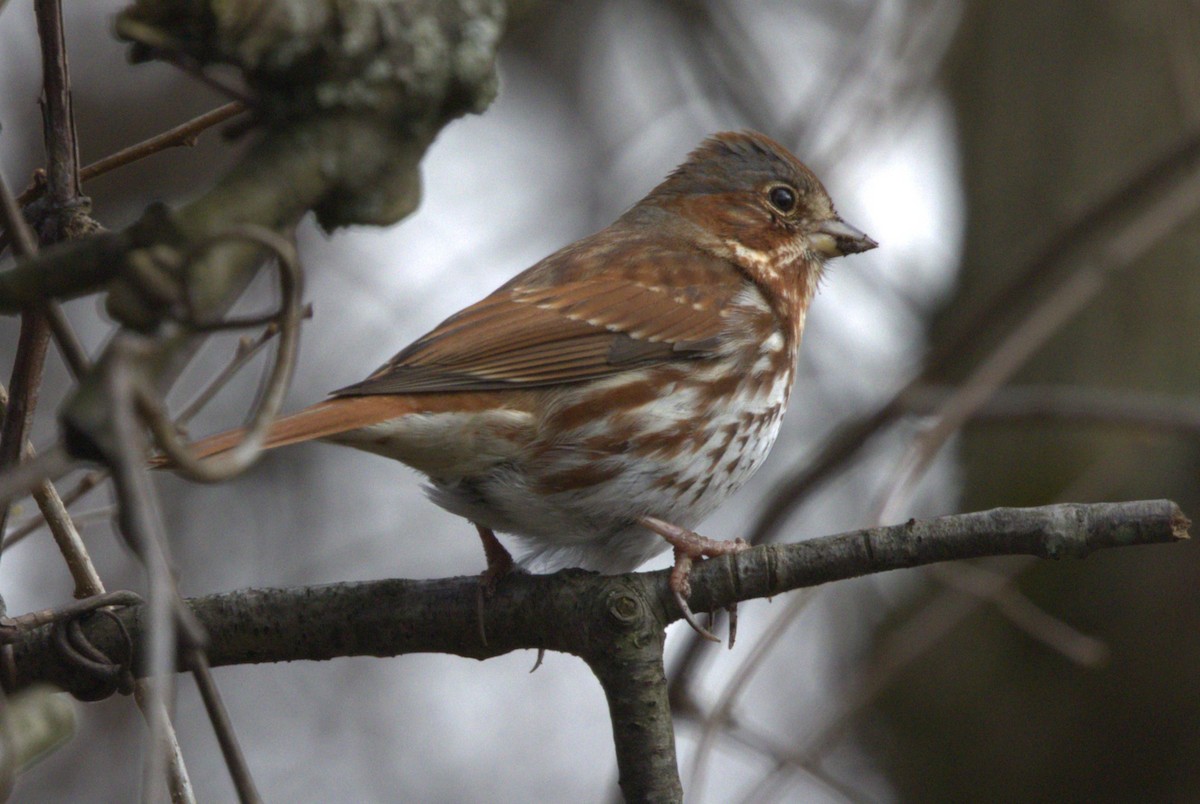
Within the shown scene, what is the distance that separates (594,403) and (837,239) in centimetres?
135

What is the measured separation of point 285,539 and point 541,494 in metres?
4.01

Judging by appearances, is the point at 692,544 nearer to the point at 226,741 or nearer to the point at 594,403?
the point at 594,403

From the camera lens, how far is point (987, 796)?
600 centimetres

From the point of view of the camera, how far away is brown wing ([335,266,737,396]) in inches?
143

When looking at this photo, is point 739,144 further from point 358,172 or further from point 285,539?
point 285,539

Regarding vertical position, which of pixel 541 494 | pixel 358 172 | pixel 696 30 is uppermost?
pixel 696 30

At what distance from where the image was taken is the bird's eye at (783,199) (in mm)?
4648

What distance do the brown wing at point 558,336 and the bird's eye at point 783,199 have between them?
0.51 m

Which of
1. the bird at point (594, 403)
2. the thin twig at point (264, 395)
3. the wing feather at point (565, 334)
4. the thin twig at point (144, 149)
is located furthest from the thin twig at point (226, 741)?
the wing feather at point (565, 334)

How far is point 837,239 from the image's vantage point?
4.59 meters

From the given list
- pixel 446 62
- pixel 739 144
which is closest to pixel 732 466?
pixel 739 144

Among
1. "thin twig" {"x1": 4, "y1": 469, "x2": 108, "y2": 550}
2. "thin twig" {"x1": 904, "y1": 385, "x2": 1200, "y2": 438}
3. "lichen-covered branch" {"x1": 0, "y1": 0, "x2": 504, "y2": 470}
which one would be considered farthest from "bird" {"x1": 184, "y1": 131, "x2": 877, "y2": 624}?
"lichen-covered branch" {"x1": 0, "y1": 0, "x2": 504, "y2": 470}

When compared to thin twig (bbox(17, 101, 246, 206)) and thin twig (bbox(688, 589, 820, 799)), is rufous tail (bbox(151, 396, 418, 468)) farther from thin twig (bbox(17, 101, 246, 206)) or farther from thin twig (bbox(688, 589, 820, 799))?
thin twig (bbox(688, 589, 820, 799))

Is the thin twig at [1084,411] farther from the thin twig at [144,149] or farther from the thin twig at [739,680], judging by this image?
the thin twig at [144,149]
